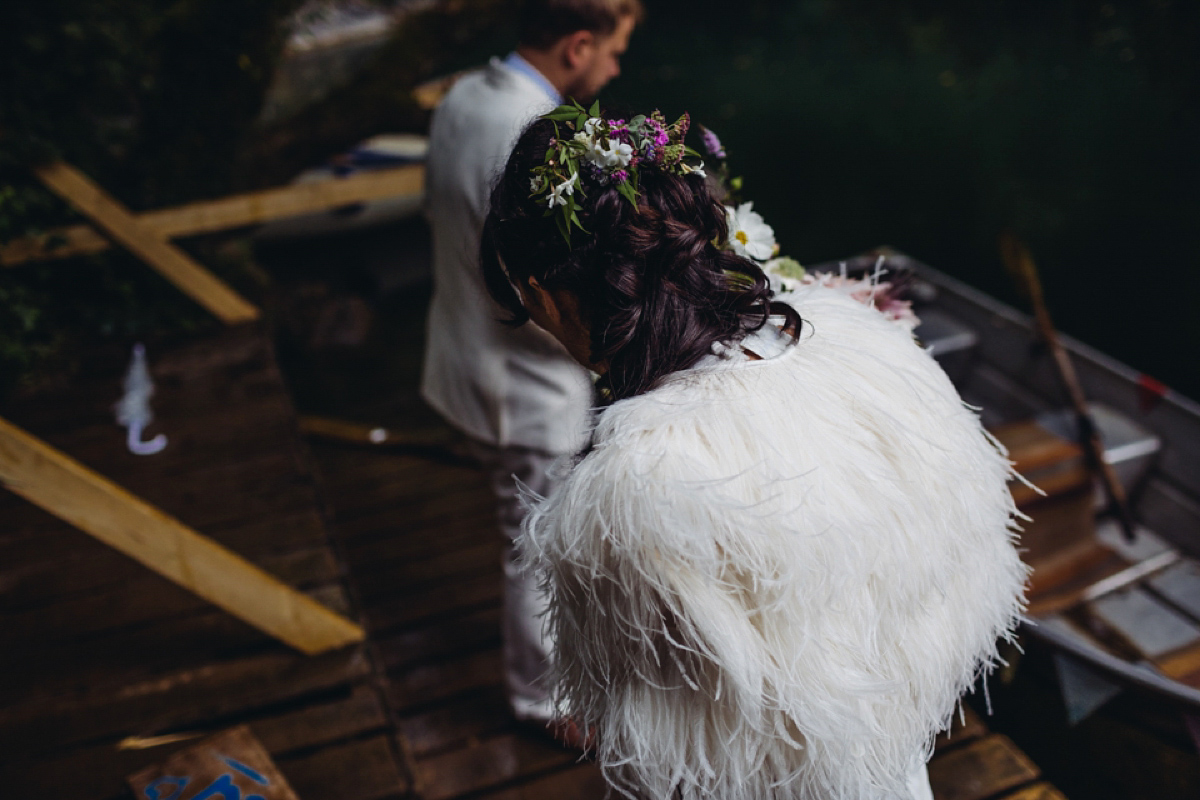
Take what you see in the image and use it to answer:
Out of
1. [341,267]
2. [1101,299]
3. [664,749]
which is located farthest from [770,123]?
[664,749]

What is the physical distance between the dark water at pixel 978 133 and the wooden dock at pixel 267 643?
17.2 ft

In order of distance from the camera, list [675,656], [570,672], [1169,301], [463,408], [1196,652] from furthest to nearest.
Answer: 1. [1169,301]
2. [1196,652]
3. [463,408]
4. [570,672]
5. [675,656]

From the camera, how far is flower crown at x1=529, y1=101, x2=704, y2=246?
844mm

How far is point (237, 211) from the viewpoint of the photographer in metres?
2.90

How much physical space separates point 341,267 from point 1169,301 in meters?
7.60

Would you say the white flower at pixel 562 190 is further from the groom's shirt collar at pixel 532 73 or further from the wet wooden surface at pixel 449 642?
the wet wooden surface at pixel 449 642

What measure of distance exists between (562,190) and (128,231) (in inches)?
107

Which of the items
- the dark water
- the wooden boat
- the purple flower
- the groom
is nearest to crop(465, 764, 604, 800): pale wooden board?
the groom

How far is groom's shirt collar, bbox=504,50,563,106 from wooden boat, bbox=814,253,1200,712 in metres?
1.29

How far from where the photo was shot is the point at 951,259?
880 centimetres

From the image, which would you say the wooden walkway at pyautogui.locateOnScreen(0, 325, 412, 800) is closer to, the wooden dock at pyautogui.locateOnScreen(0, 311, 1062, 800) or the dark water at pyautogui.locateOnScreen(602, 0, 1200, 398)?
the wooden dock at pyautogui.locateOnScreen(0, 311, 1062, 800)

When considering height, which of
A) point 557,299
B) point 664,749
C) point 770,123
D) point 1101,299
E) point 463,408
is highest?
point 557,299

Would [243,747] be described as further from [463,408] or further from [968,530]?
[968,530]

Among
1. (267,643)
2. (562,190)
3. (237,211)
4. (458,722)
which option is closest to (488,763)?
(458,722)
